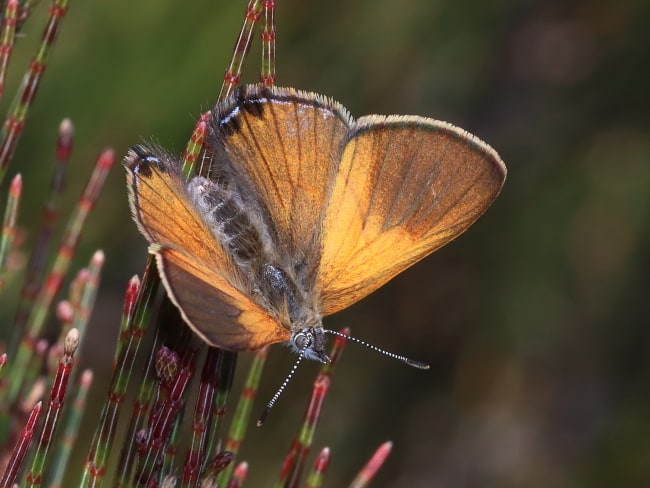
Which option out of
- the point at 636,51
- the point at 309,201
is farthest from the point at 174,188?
the point at 636,51

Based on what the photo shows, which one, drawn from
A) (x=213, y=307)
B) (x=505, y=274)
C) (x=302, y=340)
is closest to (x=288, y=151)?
(x=302, y=340)

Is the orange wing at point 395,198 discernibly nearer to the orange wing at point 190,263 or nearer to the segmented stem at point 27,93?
the orange wing at point 190,263

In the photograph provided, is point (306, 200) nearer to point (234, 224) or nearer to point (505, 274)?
point (234, 224)

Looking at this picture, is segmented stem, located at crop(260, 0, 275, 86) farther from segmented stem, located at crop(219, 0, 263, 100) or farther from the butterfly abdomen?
the butterfly abdomen

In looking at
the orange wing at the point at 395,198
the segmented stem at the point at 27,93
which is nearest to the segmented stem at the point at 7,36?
the segmented stem at the point at 27,93

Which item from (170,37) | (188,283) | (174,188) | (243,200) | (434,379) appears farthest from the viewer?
(434,379)

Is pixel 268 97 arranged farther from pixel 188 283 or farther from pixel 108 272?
pixel 108 272
